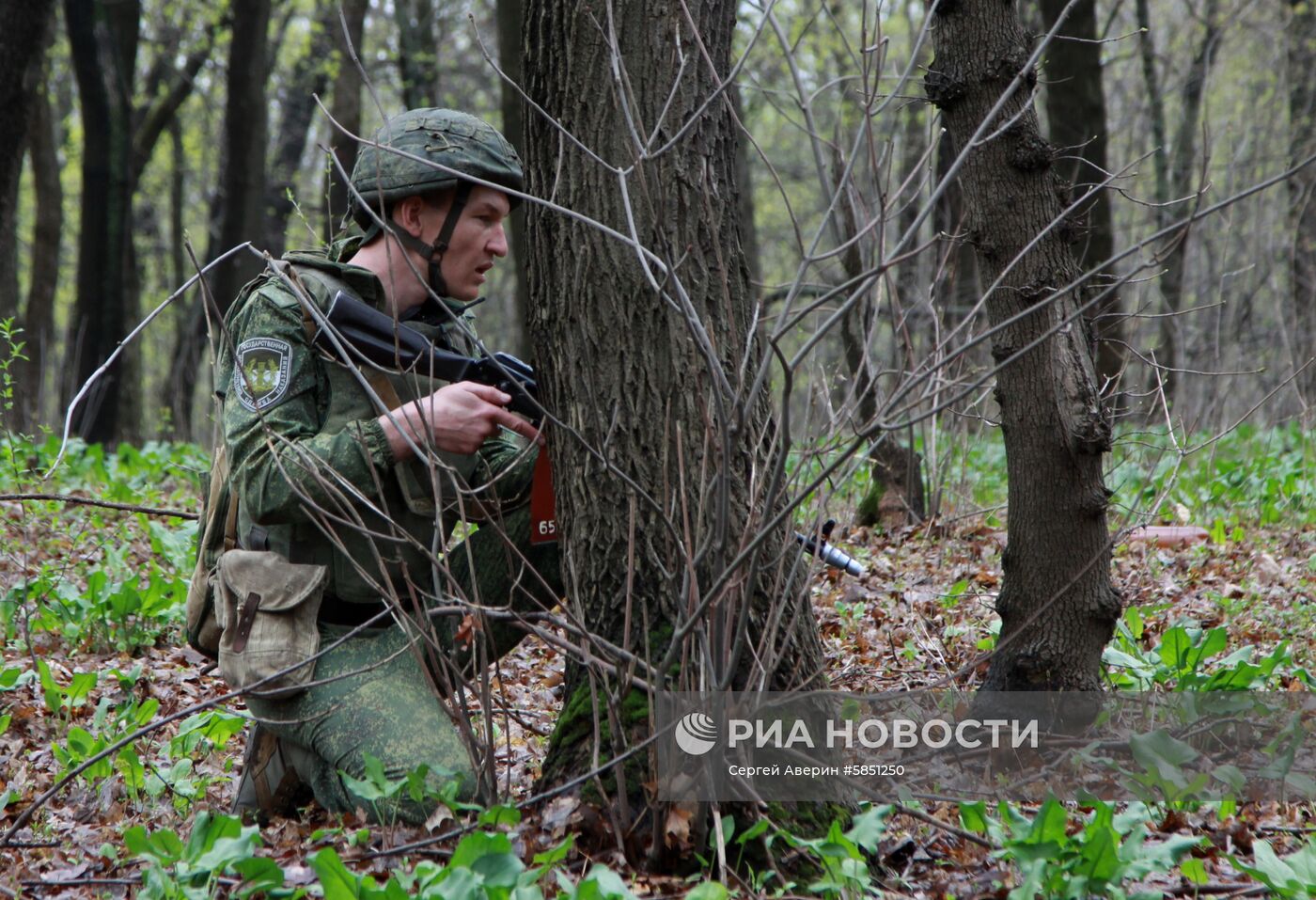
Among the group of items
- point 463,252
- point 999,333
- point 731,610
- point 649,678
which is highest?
point 463,252

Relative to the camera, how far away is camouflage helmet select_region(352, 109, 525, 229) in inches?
115

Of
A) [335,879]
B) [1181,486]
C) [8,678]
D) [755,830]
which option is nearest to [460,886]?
[335,879]

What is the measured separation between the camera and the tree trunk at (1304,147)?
9609 mm

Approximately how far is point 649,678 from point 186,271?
711 inches

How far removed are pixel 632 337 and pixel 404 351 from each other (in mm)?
669

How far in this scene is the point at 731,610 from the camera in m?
2.18

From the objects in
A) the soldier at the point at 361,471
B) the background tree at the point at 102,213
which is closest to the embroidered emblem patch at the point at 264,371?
the soldier at the point at 361,471

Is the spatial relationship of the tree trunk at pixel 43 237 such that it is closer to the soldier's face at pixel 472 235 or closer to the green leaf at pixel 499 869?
the soldier's face at pixel 472 235

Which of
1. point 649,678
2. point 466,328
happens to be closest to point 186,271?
point 466,328

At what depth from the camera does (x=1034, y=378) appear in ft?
9.68

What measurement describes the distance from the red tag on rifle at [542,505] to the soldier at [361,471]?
78mm

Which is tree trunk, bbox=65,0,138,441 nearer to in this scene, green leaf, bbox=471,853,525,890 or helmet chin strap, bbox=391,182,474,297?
helmet chin strap, bbox=391,182,474,297

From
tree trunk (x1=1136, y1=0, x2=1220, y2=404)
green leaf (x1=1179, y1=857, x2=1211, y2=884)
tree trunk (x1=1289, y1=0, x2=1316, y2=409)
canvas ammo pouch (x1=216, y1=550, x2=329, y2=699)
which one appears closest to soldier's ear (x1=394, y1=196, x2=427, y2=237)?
canvas ammo pouch (x1=216, y1=550, x2=329, y2=699)

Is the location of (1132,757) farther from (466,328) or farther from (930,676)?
(466,328)
